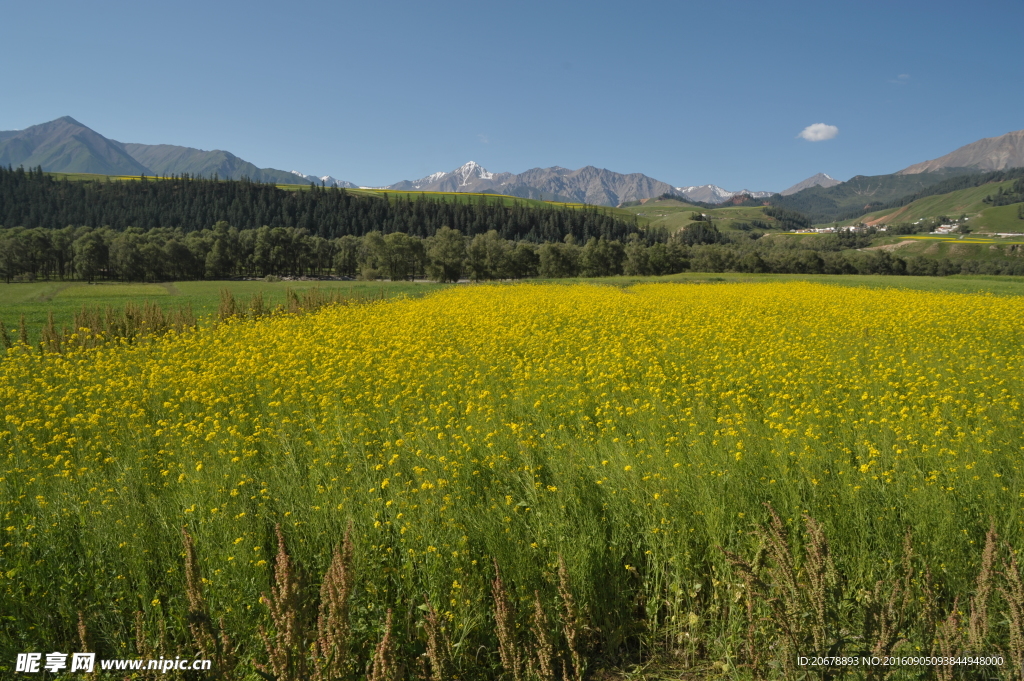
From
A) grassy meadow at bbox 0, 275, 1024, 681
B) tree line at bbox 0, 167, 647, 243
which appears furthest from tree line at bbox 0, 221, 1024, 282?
tree line at bbox 0, 167, 647, 243

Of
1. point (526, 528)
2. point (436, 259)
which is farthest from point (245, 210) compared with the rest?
point (526, 528)

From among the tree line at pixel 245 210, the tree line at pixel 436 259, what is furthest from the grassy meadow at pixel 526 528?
the tree line at pixel 245 210

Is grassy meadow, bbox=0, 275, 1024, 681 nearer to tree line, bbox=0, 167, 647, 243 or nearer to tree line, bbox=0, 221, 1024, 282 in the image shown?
tree line, bbox=0, 221, 1024, 282

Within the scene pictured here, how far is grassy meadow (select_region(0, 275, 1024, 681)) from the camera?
106 inches

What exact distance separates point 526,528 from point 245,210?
176 metres

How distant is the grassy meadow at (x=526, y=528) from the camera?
8.86ft

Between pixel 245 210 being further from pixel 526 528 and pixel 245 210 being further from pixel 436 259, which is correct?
pixel 526 528

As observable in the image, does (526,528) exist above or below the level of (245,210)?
below

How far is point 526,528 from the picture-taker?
12.9 ft

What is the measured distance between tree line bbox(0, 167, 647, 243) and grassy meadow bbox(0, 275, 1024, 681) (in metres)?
146

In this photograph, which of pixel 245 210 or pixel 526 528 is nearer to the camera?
pixel 526 528

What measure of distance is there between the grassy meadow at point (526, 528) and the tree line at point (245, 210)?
146m

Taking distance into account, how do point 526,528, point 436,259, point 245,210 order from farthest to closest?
point 245,210
point 436,259
point 526,528

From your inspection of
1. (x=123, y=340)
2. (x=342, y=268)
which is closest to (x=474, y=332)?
(x=123, y=340)
